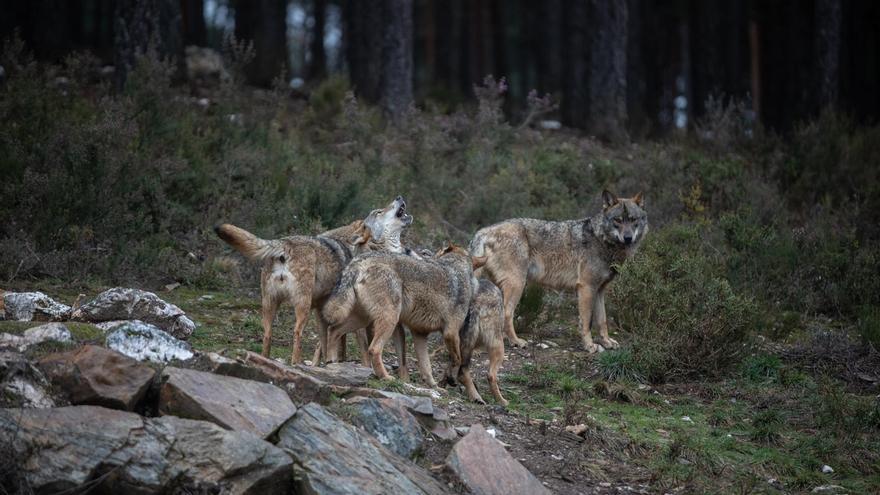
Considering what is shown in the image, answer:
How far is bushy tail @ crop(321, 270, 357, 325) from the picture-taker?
8.62 meters

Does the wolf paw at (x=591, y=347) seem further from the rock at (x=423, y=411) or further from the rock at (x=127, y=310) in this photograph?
the rock at (x=127, y=310)

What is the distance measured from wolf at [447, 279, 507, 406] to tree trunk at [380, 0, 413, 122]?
11.1 metres

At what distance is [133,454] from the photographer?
19.3 ft

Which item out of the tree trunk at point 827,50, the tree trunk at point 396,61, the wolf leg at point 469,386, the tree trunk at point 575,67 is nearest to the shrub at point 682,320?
the wolf leg at point 469,386

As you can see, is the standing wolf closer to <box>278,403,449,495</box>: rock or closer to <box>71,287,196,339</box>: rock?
<box>71,287,196,339</box>: rock

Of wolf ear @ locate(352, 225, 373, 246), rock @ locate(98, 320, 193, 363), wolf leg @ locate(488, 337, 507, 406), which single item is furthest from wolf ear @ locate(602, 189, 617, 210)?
rock @ locate(98, 320, 193, 363)

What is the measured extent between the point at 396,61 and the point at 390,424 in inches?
548

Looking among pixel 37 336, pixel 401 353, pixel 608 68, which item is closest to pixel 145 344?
pixel 37 336

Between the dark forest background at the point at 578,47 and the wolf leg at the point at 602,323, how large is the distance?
→ 8.14 m

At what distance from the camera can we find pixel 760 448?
8.94 meters

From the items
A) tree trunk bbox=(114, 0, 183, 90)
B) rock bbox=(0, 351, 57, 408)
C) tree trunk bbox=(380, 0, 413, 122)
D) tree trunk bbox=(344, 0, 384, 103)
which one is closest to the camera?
rock bbox=(0, 351, 57, 408)

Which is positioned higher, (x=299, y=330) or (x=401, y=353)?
(x=299, y=330)

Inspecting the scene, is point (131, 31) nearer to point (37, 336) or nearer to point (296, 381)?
point (37, 336)

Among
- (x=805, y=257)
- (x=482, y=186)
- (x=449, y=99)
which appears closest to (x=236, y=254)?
(x=482, y=186)
